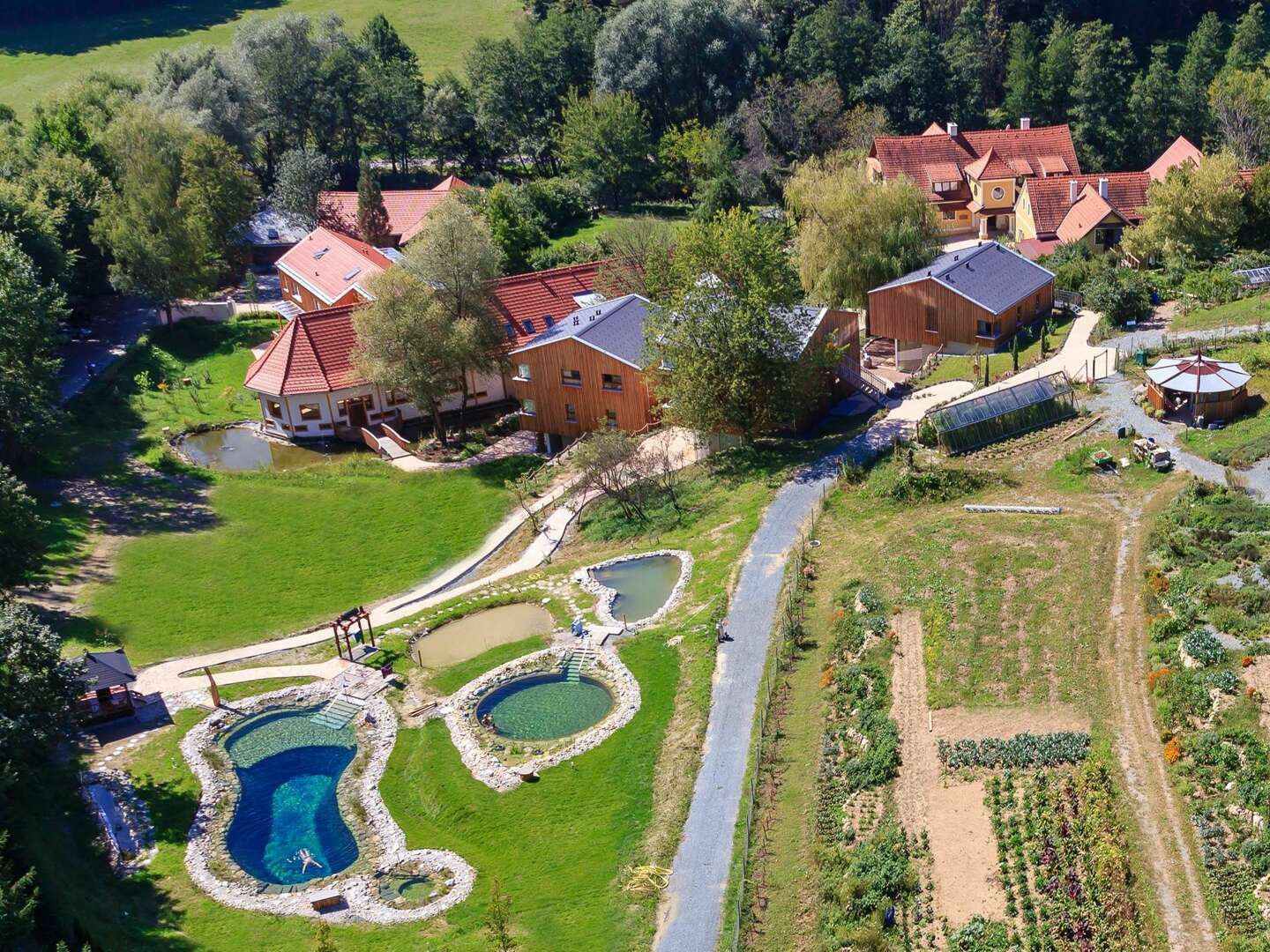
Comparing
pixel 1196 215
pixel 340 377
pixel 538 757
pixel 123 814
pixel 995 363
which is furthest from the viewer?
pixel 1196 215

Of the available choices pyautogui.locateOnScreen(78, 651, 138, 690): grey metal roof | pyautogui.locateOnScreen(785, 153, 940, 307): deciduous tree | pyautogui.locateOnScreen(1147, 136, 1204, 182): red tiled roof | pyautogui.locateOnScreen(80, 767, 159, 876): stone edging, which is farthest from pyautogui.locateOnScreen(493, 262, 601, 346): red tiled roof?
pyautogui.locateOnScreen(1147, 136, 1204, 182): red tiled roof

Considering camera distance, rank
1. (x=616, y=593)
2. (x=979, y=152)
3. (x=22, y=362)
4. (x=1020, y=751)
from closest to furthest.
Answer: (x=1020, y=751), (x=616, y=593), (x=22, y=362), (x=979, y=152)

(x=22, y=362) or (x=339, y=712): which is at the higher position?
(x=22, y=362)

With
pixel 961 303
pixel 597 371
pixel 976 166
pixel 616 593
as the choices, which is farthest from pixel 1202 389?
pixel 976 166

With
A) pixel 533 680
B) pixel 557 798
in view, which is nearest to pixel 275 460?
pixel 533 680

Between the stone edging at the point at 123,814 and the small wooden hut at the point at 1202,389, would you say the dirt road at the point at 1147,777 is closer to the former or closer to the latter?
the small wooden hut at the point at 1202,389

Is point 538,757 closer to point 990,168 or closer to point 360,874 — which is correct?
point 360,874

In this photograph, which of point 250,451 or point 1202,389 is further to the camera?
point 250,451
